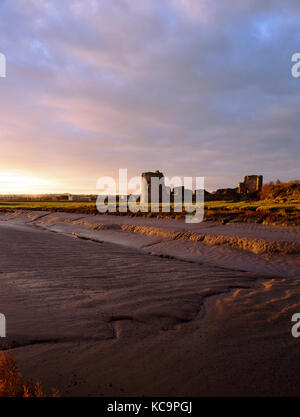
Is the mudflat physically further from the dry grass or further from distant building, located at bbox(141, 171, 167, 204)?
distant building, located at bbox(141, 171, 167, 204)

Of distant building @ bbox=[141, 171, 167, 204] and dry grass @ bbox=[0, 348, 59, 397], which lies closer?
dry grass @ bbox=[0, 348, 59, 397]

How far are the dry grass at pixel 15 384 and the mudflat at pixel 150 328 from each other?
0.11 metres

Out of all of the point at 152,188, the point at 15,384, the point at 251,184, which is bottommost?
the point at 15,384

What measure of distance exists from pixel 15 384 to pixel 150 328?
182 cm

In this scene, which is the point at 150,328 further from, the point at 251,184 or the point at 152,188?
the point at 251,184

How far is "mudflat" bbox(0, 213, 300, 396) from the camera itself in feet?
8.22

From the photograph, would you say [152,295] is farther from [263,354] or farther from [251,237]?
[251,237]

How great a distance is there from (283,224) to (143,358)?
12.8 m

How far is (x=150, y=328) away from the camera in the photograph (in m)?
3.59

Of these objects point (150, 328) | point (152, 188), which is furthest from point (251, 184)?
point (150, 328)

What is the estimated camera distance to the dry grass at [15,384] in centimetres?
212

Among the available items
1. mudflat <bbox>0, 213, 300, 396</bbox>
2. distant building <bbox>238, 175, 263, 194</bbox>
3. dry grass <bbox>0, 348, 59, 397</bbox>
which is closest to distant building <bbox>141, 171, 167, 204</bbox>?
distant building <bbox>238, 175, 263, 194</bbox>

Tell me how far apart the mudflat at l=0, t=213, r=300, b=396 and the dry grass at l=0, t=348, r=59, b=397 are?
0.35ft

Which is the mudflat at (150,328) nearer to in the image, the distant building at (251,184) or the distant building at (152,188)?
the distant building at (251,184)
